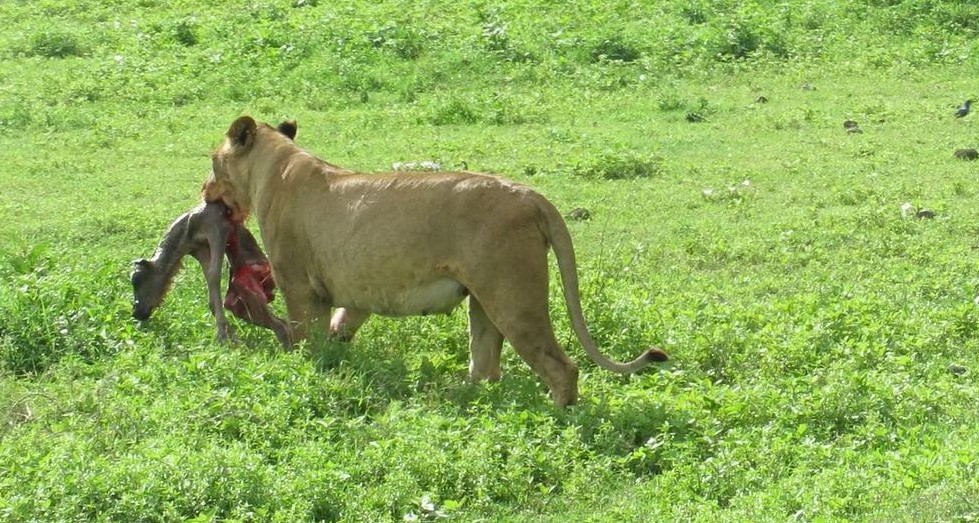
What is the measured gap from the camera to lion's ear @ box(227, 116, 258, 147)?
8.52 m

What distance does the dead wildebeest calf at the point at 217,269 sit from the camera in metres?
8.37

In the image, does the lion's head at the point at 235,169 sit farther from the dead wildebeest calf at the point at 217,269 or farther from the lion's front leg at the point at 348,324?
the lion's front leg at the point at 348,324

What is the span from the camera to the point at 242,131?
8.57m

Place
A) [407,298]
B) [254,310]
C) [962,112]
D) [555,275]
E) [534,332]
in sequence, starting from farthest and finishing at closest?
[962,112], [555,275], [254,310], [407,298], [534,332]

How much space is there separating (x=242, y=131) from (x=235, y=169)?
0.22m

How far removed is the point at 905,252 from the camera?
10.2 metres

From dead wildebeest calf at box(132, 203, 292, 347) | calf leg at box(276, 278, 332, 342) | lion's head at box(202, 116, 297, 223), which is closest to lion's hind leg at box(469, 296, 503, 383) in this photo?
calf leg at box(276, 278, 332, 342)

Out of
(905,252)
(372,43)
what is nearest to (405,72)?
(372,43)

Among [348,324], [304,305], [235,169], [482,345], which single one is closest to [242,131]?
[235,169]

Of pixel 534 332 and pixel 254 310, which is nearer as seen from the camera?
pixel 534 332

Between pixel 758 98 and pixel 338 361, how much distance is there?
8.99 meters

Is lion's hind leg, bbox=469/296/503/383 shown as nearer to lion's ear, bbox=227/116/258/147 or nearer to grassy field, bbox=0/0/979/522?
grassy field, bbox=0/0/979/522

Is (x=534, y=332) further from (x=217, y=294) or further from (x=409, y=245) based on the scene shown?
(x=217, y=294)

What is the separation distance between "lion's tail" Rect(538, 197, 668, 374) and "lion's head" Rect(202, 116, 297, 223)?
1973 millimetres
